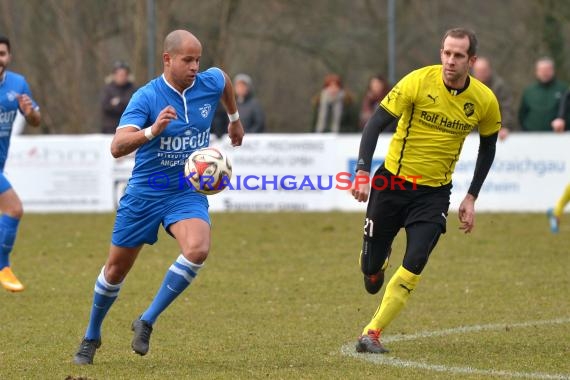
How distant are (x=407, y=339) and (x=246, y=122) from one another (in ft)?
32.9

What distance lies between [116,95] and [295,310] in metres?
9.01

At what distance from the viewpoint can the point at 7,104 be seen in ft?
32.1

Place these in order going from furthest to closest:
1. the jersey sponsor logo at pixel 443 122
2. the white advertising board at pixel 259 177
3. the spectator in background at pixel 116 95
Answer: the spectator in background at pixel 116 95 → the white advertising board at pixel 259 177 → the jersey sponsor logo at pixel 443 122

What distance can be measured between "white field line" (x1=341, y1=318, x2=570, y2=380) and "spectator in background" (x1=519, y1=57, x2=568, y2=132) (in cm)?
858

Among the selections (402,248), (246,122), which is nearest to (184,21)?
(246,122)

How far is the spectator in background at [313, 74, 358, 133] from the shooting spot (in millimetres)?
17922

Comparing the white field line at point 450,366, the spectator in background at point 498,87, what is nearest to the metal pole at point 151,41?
the spectator in background at point 498,87

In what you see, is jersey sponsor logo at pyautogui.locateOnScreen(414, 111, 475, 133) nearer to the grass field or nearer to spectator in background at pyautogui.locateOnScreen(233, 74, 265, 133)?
the grass field

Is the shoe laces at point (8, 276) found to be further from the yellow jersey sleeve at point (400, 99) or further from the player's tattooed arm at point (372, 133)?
the yellow jersey sleeve at point (400, 99)

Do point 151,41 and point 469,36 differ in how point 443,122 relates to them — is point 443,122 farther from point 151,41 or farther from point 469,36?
point 151,41

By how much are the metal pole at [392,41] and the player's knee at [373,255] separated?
11657 mm

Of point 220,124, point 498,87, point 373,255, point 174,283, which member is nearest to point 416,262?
point 373,255

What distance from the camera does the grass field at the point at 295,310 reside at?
680 centimetres

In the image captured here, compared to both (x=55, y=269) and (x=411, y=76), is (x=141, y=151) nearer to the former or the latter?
(x=411, y=76)
